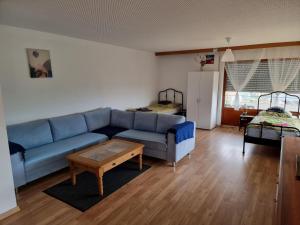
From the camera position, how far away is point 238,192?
2719 mm

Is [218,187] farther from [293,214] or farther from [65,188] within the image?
[65,188]

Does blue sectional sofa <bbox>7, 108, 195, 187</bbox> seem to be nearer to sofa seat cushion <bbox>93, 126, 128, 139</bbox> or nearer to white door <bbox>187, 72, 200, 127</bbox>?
sofa seat cushion <bbox>93, 126, 128, 139</bbox>

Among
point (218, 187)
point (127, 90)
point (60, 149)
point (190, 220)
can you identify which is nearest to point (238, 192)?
point (218, 187)

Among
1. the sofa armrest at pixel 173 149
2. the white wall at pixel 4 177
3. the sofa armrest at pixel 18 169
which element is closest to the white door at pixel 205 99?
the sofa armrest at pixel 173 149

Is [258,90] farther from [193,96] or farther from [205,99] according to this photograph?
[193,96]

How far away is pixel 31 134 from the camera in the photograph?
10.5 ft

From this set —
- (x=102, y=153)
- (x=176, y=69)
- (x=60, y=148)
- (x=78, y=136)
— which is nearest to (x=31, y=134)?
(x=60, y=148)

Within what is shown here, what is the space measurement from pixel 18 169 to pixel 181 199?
2.14m

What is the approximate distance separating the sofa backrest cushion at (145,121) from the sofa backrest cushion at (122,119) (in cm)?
12

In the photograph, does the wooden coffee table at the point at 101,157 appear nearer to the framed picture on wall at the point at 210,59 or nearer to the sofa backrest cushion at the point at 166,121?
the sofa backrest cushion at the point at 166,121

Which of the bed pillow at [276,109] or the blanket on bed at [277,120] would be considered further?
the bed pillow at [276,109]

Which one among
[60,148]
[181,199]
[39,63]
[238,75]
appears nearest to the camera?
[181,199]

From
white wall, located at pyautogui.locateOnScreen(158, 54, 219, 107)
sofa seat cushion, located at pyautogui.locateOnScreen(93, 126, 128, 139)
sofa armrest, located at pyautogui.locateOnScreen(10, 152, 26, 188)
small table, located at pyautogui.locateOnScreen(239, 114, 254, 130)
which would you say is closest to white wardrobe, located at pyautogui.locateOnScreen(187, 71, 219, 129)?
white wall, located at pyautogui.locateOnScreen(158, 54, 219, 107)

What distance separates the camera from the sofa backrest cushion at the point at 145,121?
13.5ft
